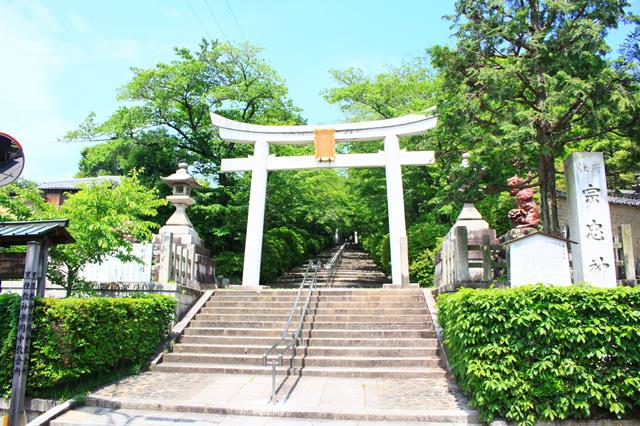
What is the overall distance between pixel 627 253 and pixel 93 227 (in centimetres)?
1062

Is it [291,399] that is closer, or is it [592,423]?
[592,423]

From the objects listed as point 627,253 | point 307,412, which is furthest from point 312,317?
point 627,253

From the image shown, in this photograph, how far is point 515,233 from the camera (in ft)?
46.0

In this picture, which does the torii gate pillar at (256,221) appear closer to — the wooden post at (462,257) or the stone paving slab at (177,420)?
the wooden post at (462,257)

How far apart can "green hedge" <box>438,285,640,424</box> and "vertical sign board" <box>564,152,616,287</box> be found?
10.9 feet

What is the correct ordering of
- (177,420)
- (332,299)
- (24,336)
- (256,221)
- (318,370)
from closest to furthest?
(177,420) → (24,336) → (318,370) → (332,299) → (256,221)

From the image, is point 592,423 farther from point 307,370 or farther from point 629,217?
point 629,217

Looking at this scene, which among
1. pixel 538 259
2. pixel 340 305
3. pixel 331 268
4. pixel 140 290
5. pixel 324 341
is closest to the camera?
pixel 538 259

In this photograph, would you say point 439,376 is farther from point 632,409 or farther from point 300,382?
point 632,409

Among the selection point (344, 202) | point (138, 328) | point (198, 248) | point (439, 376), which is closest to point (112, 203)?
point (138, 328)

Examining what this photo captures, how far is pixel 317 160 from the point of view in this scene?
15547mm

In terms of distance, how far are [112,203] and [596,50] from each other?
10762mm

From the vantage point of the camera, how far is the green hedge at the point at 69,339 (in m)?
6.98

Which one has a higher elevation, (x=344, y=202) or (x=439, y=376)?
(x=344, y=202)
